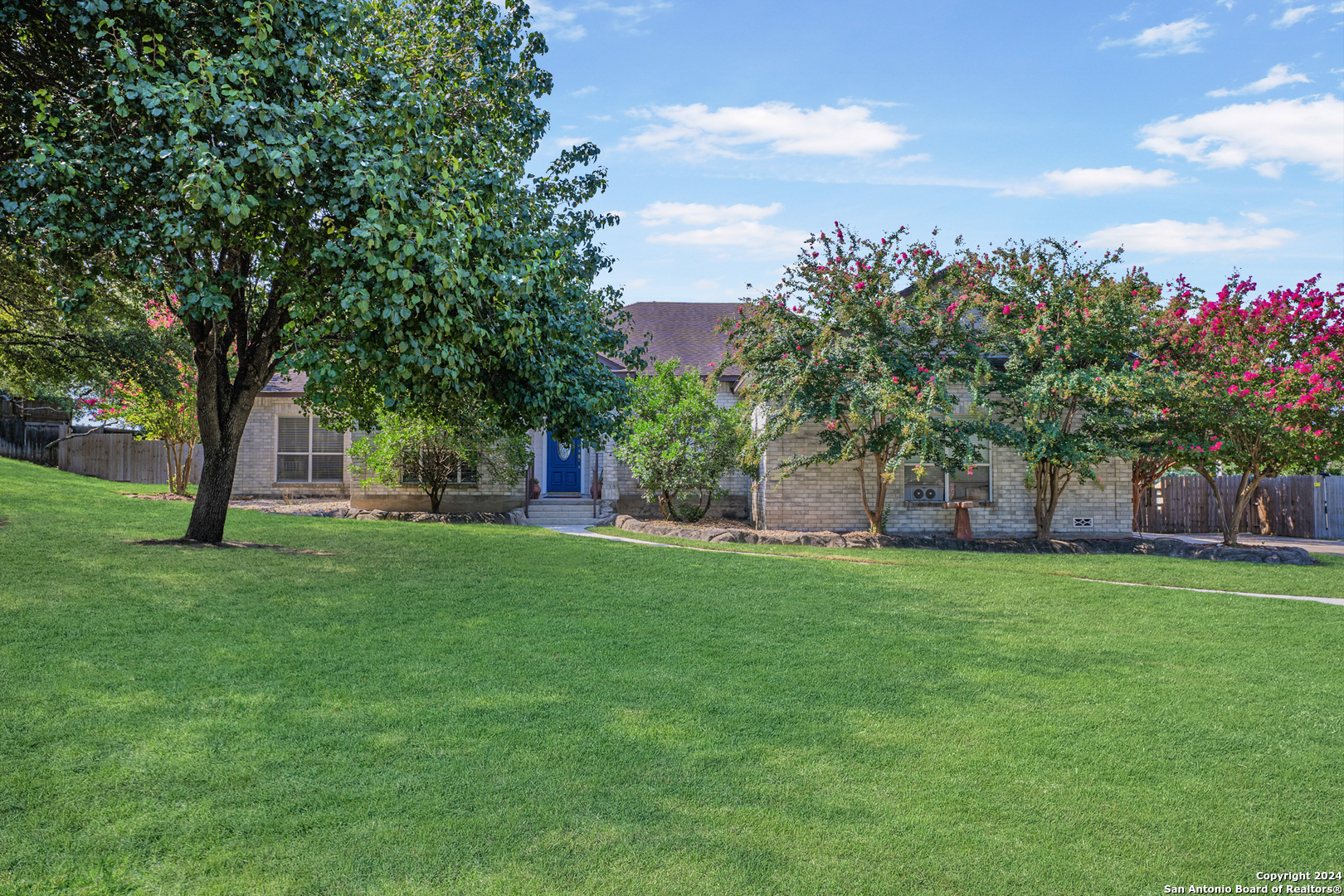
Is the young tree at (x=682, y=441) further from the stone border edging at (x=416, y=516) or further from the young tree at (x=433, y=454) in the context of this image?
the stone border edging at (x=416, y=516)

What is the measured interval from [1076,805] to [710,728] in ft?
5.53

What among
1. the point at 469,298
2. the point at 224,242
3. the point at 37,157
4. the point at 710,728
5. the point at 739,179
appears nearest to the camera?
the point at 710,728

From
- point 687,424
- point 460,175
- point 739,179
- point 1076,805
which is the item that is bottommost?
point 1076,805

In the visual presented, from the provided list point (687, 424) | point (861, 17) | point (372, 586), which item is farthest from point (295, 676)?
point (861, 17)

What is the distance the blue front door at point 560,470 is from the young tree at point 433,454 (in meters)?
2.95

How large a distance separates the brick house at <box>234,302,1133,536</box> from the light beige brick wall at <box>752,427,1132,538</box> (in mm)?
16

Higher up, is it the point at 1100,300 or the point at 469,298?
the point at 1100,300

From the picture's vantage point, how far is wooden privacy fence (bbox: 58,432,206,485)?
23578 millimetres

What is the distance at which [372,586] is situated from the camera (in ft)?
26.1

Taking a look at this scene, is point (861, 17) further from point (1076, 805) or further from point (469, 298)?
point (1076, 805)

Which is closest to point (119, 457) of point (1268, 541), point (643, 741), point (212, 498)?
point (212, 498)

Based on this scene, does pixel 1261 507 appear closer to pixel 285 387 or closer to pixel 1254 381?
pixel 1254 381

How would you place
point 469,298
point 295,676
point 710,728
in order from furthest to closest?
point 469,298 → point 295,676 → point 710,728

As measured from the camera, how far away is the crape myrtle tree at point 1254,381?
40.0ft
